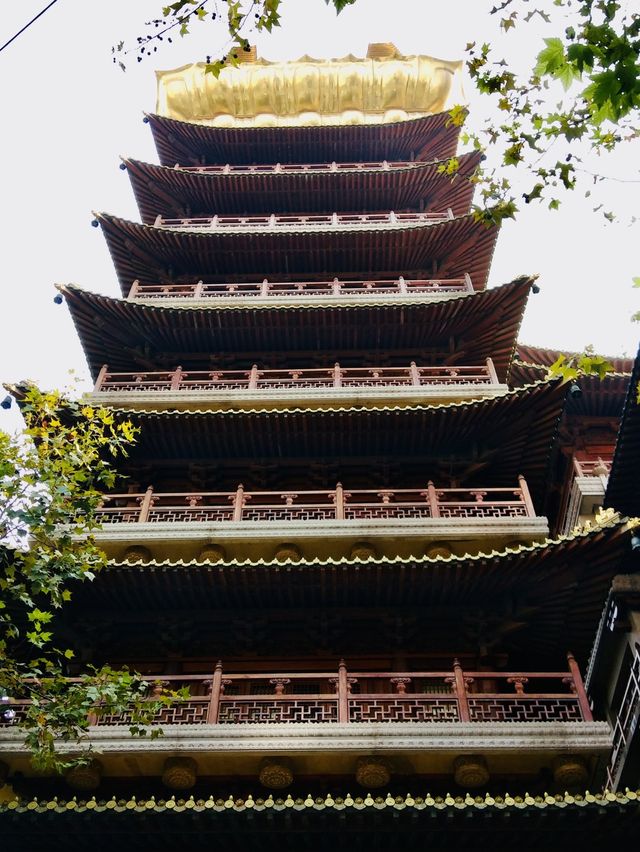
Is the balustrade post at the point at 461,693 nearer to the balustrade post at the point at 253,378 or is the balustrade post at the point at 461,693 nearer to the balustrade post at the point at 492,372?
the balustrade post at the point at 492,372

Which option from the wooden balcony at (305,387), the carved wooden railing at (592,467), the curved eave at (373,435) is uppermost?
the wooden balcony at (305,387)

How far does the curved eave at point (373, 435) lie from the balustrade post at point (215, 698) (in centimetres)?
515

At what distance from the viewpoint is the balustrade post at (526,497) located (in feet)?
48.6

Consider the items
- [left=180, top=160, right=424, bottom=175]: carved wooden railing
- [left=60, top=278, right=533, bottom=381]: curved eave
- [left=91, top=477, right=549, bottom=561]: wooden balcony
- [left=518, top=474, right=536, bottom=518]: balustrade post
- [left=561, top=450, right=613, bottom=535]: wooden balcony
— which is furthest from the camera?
[left=180, top=160, right=424, bottom=175]: carved wooden railing

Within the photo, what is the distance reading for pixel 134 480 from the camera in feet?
54.9

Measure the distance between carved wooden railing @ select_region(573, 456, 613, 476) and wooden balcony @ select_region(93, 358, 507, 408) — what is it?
7.73ft

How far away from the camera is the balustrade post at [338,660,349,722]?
1150cm

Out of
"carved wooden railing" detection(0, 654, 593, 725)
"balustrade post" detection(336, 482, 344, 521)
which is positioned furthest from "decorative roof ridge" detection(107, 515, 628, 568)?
"balustrade post" detection(336, 482, 344, 521)

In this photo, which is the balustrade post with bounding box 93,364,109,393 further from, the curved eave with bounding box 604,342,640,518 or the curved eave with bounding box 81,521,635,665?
the curved eave with bounding box 604,342,640,518

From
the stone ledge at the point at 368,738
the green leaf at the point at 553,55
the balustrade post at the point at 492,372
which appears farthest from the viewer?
the balustrade post at the point at 492,372

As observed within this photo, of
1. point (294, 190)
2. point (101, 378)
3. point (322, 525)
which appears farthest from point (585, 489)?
point (294, 190)

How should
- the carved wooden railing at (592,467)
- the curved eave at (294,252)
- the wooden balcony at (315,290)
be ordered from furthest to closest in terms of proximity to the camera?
the curved eave at (294,252) < the wooden balcony at (315,290) < the carved wooden railing at (592,467)

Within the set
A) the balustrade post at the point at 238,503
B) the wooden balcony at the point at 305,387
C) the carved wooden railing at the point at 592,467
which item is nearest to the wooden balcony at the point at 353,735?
the balustrade post at the point at 238,503

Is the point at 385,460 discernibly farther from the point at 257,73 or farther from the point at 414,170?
the point at 257,73
